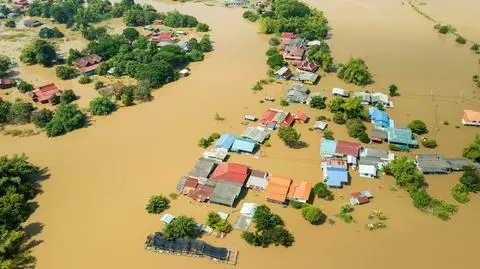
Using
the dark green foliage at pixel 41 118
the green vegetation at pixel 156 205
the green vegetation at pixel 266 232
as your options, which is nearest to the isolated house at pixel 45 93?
the dark green foliage at pixel 41 118

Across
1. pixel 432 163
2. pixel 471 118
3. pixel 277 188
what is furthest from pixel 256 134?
pixel 471 118

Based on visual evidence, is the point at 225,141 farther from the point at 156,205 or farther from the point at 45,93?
the point at 45,93

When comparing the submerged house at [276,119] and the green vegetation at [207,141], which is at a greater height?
the submerged house at [276,119]

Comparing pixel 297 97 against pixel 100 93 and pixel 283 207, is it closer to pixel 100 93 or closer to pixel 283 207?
pixel 283 207

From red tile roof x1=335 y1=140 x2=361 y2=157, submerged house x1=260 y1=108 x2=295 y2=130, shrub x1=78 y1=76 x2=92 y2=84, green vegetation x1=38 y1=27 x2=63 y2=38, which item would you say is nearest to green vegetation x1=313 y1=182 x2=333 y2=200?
red tile roof x1=335 y1=140 x2=361 y2=157

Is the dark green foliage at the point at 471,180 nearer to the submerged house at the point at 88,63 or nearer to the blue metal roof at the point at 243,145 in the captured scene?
the blue metal roof at the point at 243,145

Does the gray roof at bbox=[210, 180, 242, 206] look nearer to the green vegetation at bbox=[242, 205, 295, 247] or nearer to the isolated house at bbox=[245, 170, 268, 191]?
the isolated house at bbox=[245, 170, 268, 191]

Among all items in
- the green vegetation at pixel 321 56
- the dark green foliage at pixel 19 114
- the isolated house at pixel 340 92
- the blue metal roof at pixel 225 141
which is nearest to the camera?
the blue metal roof at pixel 225 141
